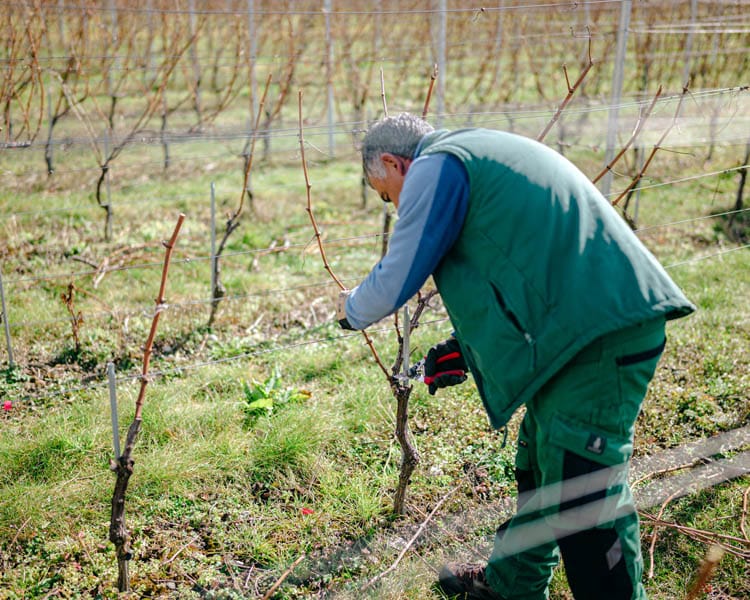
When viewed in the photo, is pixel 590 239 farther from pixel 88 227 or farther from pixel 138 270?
pixel 88 227

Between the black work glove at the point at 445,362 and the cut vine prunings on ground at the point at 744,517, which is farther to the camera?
the cut vine prunings on ground at the point at 744,517

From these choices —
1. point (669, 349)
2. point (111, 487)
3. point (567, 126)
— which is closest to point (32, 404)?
point (111, 487)

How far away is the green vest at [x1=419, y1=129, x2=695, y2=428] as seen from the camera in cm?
180

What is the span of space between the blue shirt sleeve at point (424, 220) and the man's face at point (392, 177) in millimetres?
160

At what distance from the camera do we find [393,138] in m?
2.01

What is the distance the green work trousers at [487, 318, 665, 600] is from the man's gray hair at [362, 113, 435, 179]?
73cm

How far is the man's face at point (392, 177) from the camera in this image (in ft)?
6.65

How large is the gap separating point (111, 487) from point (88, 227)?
3393mm

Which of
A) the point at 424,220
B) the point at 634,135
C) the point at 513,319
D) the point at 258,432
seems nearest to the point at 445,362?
the point at 513,319

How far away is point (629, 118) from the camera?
29.8 ft

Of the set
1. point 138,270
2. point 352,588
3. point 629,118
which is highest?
point 629,118

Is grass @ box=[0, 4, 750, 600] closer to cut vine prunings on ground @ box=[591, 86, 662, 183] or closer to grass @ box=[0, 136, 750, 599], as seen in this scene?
grass @ box=[0, 136, 750, 599]

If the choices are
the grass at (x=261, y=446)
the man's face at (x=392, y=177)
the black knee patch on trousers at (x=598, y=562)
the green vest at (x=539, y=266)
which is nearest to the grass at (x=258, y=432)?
the grass at (x=261, y=446)

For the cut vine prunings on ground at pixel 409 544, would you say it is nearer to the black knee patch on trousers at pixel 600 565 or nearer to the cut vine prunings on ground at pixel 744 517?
the black knee patch on trousers at pixel 600 565
